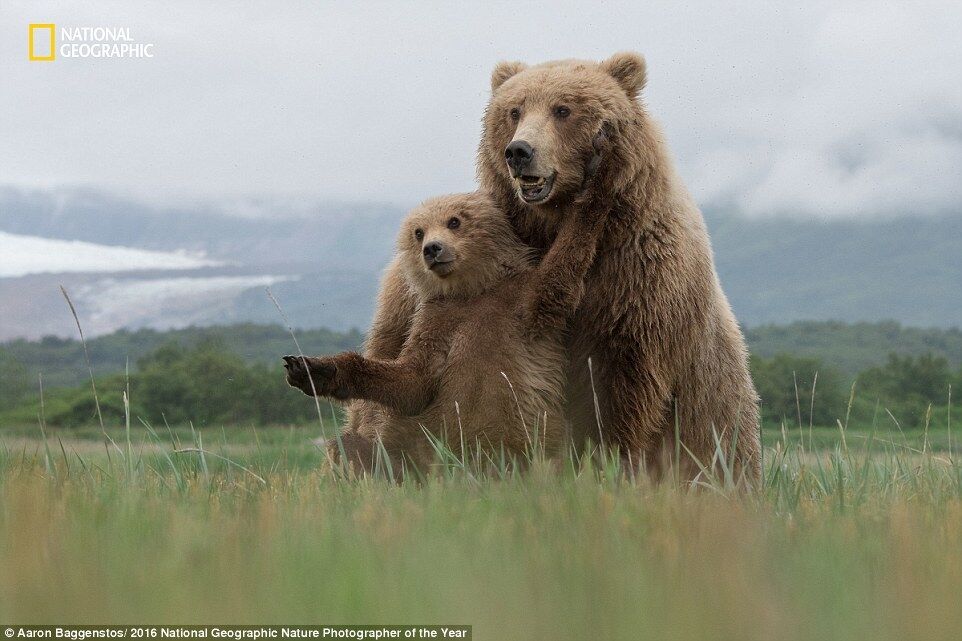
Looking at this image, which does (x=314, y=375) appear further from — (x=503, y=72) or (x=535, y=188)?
(x=503, y=72)

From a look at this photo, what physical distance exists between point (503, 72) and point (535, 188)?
91cm

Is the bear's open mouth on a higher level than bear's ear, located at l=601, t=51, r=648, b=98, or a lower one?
lower

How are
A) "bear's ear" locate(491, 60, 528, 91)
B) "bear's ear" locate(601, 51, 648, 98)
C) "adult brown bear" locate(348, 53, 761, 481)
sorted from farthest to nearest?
"bear's ear" locate(491, 60, 528, 91)
"bear's ear" locate(601, 51, 648, 98)
"adult brown bear" locate(348, 53, 761, 481)

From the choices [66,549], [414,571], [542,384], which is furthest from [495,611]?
[542,384]

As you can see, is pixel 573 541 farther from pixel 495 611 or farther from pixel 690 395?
pixel 690 395

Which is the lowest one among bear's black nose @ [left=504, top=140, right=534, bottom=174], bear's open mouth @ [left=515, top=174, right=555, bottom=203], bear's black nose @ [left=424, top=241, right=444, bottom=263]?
bear's black nose @ [left=424, top=241, right=444, bottom=263]

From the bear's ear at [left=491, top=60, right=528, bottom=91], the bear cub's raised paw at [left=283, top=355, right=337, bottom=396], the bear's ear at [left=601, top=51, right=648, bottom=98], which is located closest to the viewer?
the bear cub's raised paw at [left=283, top=355, right=337, bottom=396]

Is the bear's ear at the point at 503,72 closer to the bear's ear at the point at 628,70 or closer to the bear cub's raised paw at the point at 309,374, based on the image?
the bear's ear at the point at 628,70

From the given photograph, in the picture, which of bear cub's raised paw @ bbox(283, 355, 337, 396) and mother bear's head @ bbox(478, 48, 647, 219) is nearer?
bear cub's raised paw @ bbox(283, 355, 337, 396)
